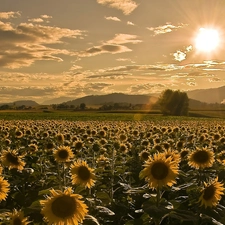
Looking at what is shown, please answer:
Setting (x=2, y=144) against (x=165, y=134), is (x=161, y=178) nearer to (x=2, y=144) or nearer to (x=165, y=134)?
(x=2, y=144)

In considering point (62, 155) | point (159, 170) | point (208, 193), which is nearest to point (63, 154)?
point (62, 155)

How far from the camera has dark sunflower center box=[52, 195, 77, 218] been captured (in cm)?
358

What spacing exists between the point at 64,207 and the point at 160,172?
1405 mm

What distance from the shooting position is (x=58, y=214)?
359cm

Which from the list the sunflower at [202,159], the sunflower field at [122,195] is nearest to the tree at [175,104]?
the sunflower field at [122,195]

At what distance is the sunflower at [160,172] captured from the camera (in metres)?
Result: 4.47

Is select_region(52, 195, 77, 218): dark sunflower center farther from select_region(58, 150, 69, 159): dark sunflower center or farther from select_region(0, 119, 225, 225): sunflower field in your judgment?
select_region(58, 150, 69, 159): dark sunflower center

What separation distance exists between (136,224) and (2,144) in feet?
29.0

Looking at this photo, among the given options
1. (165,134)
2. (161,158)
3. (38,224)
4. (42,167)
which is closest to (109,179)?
(42,167)

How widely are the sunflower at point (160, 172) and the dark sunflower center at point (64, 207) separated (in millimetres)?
1198

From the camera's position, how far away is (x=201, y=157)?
6246 mm

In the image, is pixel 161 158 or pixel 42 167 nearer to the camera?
pixel 161 158

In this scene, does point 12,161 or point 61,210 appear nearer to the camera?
point 61,210

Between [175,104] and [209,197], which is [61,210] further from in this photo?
[175,104]
